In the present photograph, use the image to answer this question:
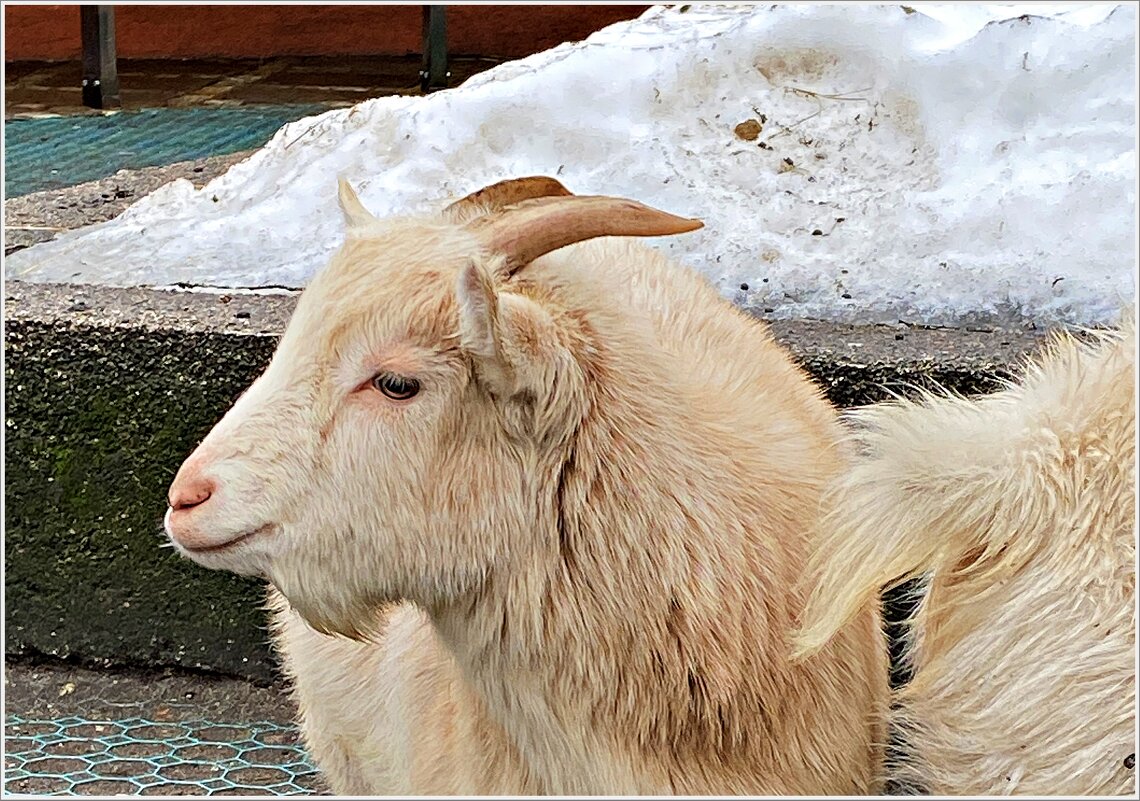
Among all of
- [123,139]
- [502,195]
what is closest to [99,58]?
[123,139]

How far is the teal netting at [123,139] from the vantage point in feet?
22.0

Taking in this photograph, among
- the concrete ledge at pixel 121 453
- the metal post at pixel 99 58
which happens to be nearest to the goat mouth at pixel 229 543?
the concrete ledge at pixel 121 453

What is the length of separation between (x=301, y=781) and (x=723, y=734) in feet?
5.36

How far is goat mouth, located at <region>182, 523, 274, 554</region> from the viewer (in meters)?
2.21

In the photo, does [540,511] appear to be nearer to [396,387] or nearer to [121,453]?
[396,387]

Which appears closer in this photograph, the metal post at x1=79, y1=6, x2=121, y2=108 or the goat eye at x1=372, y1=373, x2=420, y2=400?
the goat eye at x1=372, y1=373, x2=420, y2=400

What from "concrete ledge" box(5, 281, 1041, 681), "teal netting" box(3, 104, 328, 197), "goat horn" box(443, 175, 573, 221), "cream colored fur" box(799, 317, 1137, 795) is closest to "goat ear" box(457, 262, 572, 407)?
"goat horn" box(443, 175, 573, 221)

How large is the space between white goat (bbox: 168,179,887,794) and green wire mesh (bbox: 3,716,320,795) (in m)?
1.21

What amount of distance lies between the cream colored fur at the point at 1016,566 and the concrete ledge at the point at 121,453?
3.77 ft

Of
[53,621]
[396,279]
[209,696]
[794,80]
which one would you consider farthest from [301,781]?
[794,80]

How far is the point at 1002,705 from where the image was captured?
92.8 inches

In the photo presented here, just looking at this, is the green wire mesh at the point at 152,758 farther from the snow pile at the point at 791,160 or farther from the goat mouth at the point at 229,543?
the goat mouth at the point at 229,543

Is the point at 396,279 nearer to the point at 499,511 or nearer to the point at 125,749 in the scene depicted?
the point at 499,511

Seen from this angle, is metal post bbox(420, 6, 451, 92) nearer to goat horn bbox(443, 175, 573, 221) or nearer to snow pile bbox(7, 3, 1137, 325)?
snow pile bbox(7, 3, 1137, 325)
